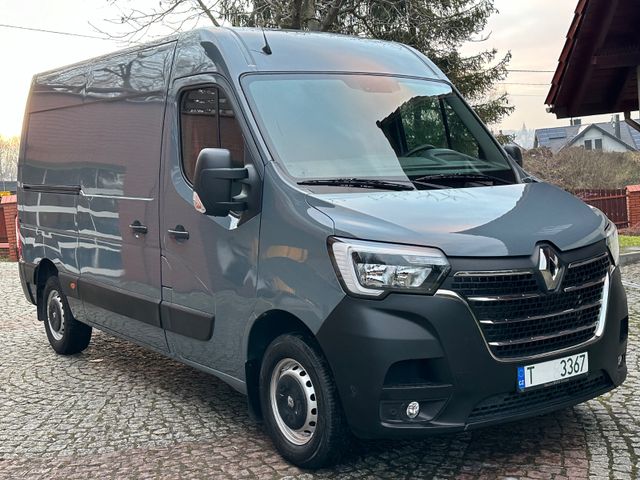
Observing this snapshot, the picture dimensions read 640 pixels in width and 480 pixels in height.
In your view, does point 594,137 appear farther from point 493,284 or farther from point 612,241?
point 493,284

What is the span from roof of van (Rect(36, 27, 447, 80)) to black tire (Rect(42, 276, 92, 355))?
9.67 feet

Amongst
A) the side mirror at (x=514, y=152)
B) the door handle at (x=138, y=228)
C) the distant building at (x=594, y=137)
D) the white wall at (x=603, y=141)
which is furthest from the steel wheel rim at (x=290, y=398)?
the white wall at (x=603, y=141)

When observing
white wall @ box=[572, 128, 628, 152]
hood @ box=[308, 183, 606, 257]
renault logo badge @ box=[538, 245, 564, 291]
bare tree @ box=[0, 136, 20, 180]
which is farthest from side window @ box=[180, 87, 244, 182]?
bare tree @ box=[0, 136, 20, 180]

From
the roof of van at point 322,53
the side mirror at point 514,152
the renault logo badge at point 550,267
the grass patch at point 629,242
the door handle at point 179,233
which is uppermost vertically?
the roof of van at point 322,53

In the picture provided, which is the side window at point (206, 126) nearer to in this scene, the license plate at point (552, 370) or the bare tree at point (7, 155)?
the license plate at point (552, 370)

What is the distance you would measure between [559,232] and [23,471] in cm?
319

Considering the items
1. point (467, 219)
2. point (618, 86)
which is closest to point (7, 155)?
point (618, 86)

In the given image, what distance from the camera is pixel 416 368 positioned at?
3.80 m

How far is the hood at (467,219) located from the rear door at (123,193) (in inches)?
72.3

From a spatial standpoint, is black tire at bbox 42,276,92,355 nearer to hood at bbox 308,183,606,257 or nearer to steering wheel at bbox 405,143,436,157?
steering wheel at bbox 405,143,436,157

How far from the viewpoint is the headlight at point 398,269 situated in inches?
145

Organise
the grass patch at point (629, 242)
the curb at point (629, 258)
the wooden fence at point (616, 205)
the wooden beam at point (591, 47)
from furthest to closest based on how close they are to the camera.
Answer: the wooden fence at point (616, 205), the grass patch at point (629, 242), the curb at point (629, 258), the wooden beam at point (591, 47)

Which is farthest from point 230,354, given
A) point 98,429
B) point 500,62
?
point 500,62

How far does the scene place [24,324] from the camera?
9703 mm
